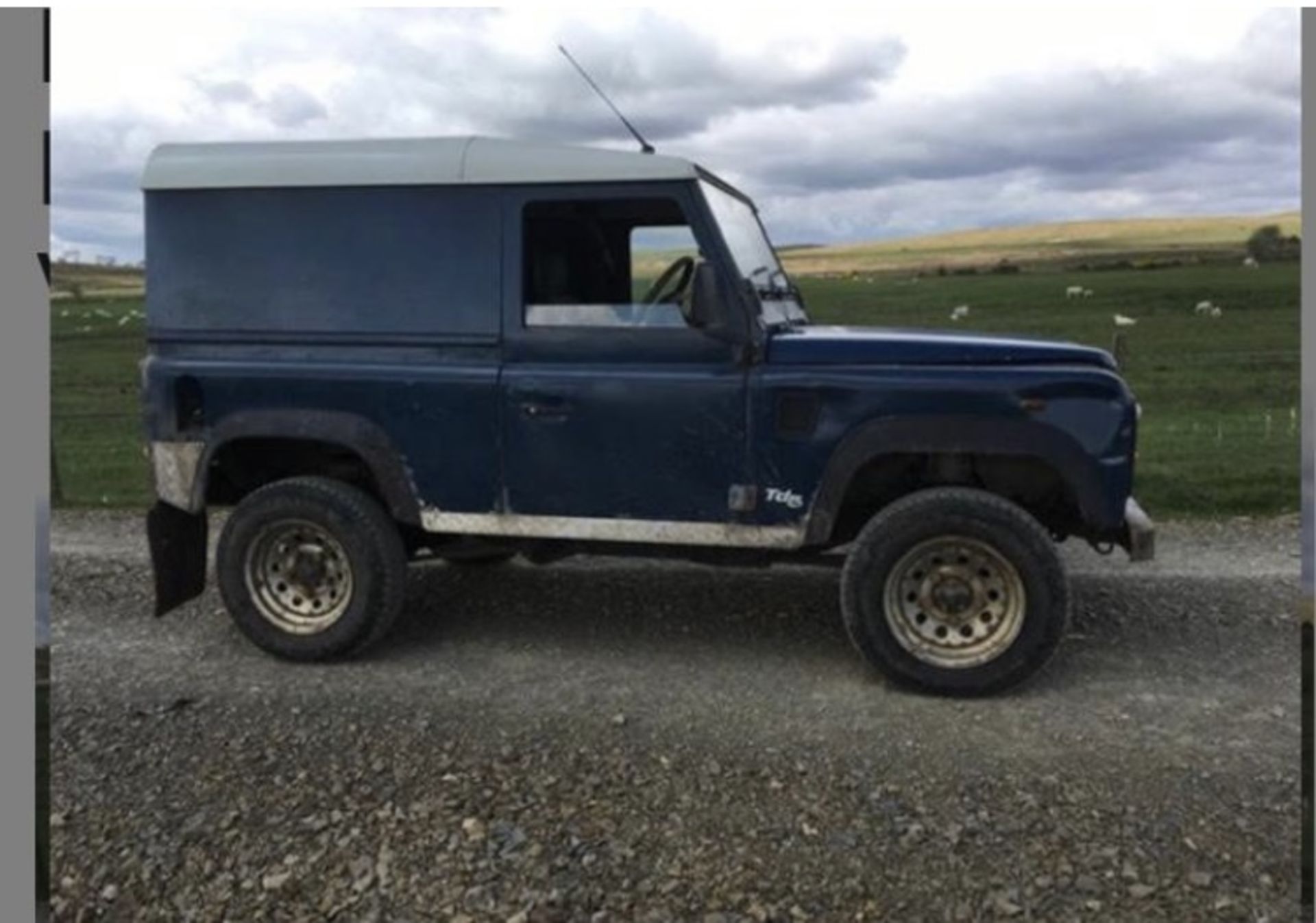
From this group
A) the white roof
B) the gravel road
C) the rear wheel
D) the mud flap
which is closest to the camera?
the gravel road

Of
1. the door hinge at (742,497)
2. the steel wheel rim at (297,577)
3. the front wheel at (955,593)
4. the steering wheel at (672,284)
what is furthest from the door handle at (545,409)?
the front wheel at (955,593)

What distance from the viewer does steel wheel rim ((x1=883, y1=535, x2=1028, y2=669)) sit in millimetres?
4793

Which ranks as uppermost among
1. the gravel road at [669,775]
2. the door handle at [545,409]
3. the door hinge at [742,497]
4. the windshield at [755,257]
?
the windshield at [755,257]

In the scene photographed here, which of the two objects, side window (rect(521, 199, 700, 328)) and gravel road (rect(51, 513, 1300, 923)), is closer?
gravel road (rect(51, 513, 1300, 923))

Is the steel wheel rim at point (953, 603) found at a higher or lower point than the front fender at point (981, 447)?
lower

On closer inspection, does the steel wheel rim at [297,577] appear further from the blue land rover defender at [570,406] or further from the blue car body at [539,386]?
the blue car body at [539,386]

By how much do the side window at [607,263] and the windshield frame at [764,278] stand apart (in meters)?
0.15

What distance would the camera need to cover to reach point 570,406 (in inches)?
198

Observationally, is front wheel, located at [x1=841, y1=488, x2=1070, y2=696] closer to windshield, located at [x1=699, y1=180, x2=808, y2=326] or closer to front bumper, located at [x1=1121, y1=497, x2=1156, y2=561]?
front bumper, located at [x1=1121, y1=497, x2=1156, y2=561]

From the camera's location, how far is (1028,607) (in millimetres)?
4742

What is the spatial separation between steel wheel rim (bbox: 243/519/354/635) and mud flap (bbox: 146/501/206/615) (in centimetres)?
43

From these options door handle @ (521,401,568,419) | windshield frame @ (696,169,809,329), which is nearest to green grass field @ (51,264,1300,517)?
windshield frame @ (696,169,809,329)

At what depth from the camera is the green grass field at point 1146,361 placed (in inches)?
371

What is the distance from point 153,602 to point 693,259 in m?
3.61
